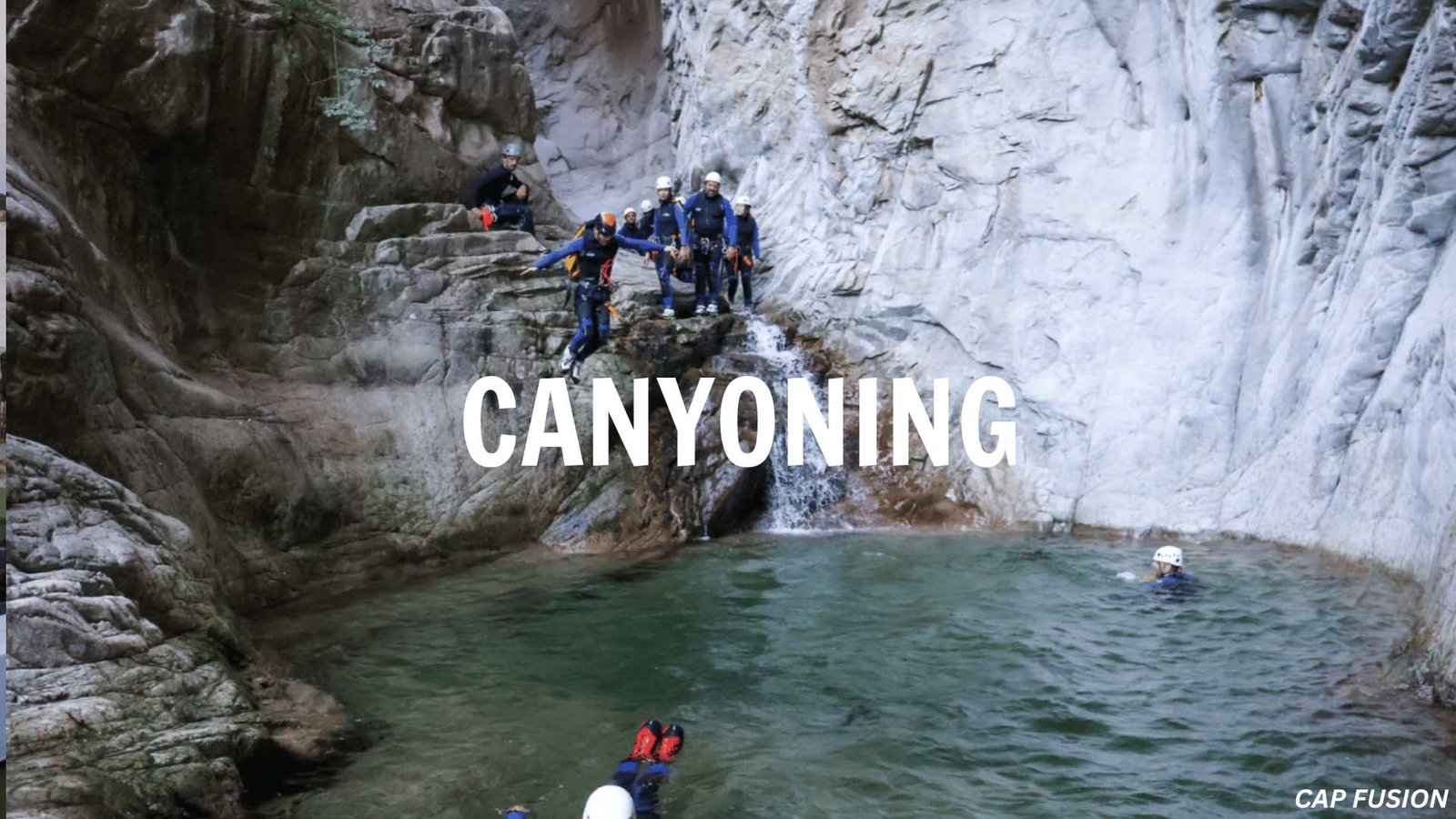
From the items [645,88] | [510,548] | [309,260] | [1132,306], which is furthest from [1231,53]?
[645,88]

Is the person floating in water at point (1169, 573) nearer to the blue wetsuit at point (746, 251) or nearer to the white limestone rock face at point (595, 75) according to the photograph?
the blue wetsuit at point (746, 251)

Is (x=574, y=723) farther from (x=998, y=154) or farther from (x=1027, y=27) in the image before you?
(x=1027, y=27)

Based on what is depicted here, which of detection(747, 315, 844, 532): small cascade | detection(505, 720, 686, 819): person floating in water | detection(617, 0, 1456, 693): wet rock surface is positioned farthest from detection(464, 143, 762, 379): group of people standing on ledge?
detection(505, 720, 686, 819): person floating in water

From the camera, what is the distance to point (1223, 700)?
664 cm

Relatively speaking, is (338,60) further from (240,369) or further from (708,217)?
(708,217)

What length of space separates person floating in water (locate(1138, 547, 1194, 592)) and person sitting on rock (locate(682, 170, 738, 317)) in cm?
700

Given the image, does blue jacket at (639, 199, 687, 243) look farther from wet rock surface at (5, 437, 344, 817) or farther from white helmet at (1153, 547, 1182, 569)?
wet rock surface at (5, 437, 344, 817)

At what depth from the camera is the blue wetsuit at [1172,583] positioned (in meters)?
9.16

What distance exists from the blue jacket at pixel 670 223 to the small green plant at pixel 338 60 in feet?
13.2

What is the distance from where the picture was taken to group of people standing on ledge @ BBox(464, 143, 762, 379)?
12383mm

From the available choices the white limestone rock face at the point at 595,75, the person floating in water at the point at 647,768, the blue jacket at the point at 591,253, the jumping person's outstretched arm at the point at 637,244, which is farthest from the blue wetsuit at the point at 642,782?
the white limestone rock face at the point at 595,75

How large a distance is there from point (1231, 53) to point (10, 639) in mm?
11491

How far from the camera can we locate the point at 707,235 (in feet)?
48.5

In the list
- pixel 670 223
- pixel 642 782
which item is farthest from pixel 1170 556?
pixel 670 223
